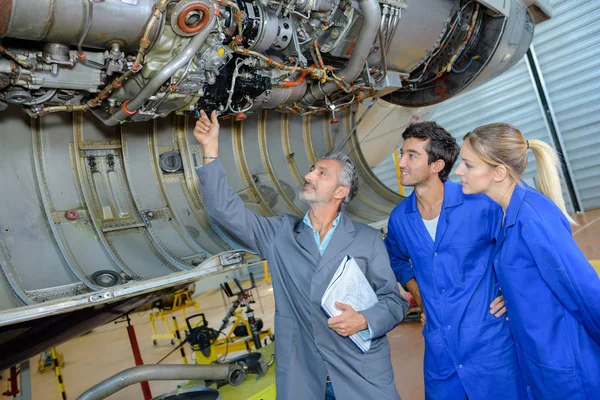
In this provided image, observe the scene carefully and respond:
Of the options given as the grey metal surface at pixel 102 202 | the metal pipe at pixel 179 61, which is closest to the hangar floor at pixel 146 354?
the grey metal surface at pixel 102 202

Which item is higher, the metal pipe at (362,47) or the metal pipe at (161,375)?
the metal pipe at (362,47)

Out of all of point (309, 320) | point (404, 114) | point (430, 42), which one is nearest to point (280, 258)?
point (309, 320)

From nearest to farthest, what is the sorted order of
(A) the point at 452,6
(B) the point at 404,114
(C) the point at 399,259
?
(C) the point at 399,259
(A) the point at 452,6
(B) the point at 404,114

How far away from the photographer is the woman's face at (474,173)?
5.99ft

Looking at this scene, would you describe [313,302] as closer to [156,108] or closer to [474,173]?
[474,173]

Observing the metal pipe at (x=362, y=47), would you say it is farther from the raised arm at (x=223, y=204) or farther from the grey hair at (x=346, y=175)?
the raised arm at (x=223, y=204)

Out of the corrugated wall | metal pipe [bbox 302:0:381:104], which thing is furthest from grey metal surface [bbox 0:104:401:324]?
the corrugated wall

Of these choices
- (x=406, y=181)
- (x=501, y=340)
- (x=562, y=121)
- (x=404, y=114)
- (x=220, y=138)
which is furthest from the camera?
(x=562, y=121)

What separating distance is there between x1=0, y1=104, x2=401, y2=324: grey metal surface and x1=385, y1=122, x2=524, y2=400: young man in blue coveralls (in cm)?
114

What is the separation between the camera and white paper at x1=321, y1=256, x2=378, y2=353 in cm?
178

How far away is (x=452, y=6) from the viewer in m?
3.20

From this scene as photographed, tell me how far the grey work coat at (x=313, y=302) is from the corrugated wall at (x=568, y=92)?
758 centimetres

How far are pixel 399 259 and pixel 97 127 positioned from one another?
197 centimetres

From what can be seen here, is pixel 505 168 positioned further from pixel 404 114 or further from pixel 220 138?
pixel 404 114
